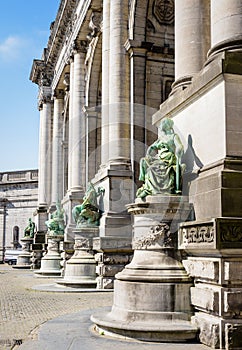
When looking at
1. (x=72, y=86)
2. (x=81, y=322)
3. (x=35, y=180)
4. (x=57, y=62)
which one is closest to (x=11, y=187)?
(x=35, y=180)

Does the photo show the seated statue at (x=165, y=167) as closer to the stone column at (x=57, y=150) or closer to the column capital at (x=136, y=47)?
the column capital at (x=136, y=47)

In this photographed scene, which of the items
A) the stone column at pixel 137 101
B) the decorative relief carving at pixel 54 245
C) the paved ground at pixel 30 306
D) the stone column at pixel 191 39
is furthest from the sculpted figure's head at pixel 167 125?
the decorative relief carving at pixel 54 245

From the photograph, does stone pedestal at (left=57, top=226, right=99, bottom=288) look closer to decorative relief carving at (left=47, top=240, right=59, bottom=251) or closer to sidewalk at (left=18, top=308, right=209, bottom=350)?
sidewalk at (left=18, top=308, right=209, bottom=350)

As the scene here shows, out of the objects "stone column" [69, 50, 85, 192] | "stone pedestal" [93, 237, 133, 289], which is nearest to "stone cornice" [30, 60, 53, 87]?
"stone column" [69, 50, 85, 192]

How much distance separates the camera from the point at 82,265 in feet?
61.1

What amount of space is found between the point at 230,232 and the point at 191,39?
4.71 metres

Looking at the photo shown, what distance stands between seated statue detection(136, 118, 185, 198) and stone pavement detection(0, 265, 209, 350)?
8.81 ft

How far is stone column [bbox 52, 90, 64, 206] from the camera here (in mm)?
35062

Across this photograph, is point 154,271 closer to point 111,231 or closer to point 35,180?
point 111,231

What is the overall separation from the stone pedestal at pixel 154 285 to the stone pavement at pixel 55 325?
0.73 ft

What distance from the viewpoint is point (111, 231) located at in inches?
683

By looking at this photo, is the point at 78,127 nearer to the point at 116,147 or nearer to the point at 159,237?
the point at 116,147

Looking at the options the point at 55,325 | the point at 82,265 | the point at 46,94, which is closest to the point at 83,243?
the point at 82,265

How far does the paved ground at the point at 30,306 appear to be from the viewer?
9680 millimetres
